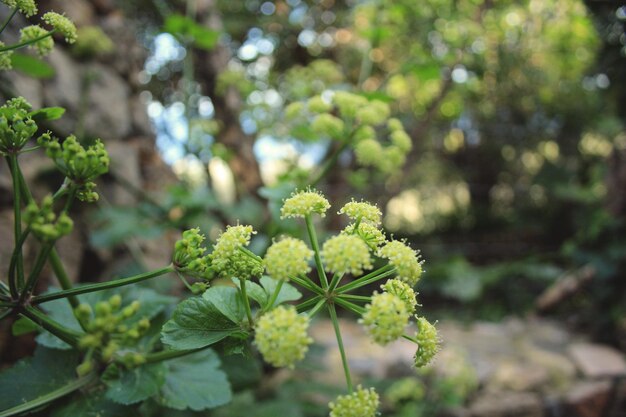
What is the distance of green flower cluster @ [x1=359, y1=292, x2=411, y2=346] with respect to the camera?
76cm

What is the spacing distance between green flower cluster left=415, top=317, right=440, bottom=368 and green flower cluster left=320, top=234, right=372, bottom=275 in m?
0.21

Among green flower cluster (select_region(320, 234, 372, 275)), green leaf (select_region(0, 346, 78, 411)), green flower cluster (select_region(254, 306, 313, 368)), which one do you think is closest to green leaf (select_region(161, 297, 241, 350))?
green flower cluster (select_region(254, 306, 313, 368))

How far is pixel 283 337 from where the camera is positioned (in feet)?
2.35

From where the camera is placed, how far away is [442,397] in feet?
9.64

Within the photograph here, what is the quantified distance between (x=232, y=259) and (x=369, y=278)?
0.87ft

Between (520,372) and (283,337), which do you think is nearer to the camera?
(283,337)

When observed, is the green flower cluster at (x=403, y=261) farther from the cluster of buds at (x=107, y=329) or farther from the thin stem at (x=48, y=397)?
the thin stem at (x=48, y=397)

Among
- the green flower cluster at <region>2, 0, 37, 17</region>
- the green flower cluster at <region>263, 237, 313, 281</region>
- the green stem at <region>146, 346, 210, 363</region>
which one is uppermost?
the green flower cluster at <region>2, 0, 37, 17</region>

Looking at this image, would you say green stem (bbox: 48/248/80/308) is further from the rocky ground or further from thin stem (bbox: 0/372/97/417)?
the rocky ground

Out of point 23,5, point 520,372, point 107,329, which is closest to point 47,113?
point 23,5

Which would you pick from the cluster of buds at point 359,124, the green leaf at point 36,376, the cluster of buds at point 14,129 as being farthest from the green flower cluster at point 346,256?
the cluster of buds at point 359,124

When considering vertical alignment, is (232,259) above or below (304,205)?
below

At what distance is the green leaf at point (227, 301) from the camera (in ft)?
2.80

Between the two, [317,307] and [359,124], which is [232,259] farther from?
[359,124]
